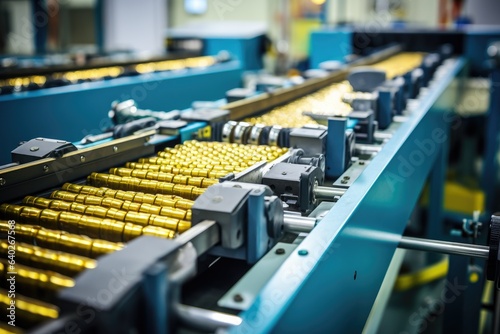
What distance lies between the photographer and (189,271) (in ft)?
2.32

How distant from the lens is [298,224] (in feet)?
3.18

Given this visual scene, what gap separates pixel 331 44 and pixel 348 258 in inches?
150

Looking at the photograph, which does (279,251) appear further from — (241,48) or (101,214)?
(241,48)

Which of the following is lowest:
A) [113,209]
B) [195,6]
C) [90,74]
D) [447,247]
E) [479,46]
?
[447,247]

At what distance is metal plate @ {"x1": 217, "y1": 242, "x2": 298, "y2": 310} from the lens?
2.42ft

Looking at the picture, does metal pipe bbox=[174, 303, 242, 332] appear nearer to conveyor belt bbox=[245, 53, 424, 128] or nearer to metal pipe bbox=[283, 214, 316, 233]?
metal pipe bbox=[283, 214, 316, 233]

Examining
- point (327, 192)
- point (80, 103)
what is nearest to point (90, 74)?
point (80, 103)

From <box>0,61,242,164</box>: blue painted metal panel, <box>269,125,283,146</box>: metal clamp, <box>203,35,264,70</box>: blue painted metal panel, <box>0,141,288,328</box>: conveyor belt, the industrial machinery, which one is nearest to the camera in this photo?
the industrial machinery

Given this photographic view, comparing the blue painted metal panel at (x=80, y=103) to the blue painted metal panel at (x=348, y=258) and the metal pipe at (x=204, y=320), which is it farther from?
the metal pipe at (x=204, y=320)

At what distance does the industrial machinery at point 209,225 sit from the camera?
0.65 m

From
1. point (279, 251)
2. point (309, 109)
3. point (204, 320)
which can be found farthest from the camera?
point (309, 109)

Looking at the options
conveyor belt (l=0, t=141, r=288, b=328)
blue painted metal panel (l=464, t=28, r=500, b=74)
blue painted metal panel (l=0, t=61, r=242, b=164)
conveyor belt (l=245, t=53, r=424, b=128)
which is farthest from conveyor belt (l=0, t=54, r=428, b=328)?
blue painted metal panel (l=464, t=28, r=500, b=74)

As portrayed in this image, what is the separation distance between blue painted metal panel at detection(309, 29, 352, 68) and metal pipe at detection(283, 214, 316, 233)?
3782mm

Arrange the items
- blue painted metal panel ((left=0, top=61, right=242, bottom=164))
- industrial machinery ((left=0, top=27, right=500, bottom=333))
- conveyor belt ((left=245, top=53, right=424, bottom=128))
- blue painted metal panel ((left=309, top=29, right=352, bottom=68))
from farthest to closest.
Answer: blue painted metal panel ((left=309, top=29, right=352, bottom=68))
blue painted metal panel ((left=0, top=61, right=242, bottom=164))
conveyor belt ((left=245, top=53, right=424, bottom=128))
industrial machinery ((left=0, top=27, right=500, bottom=333))
